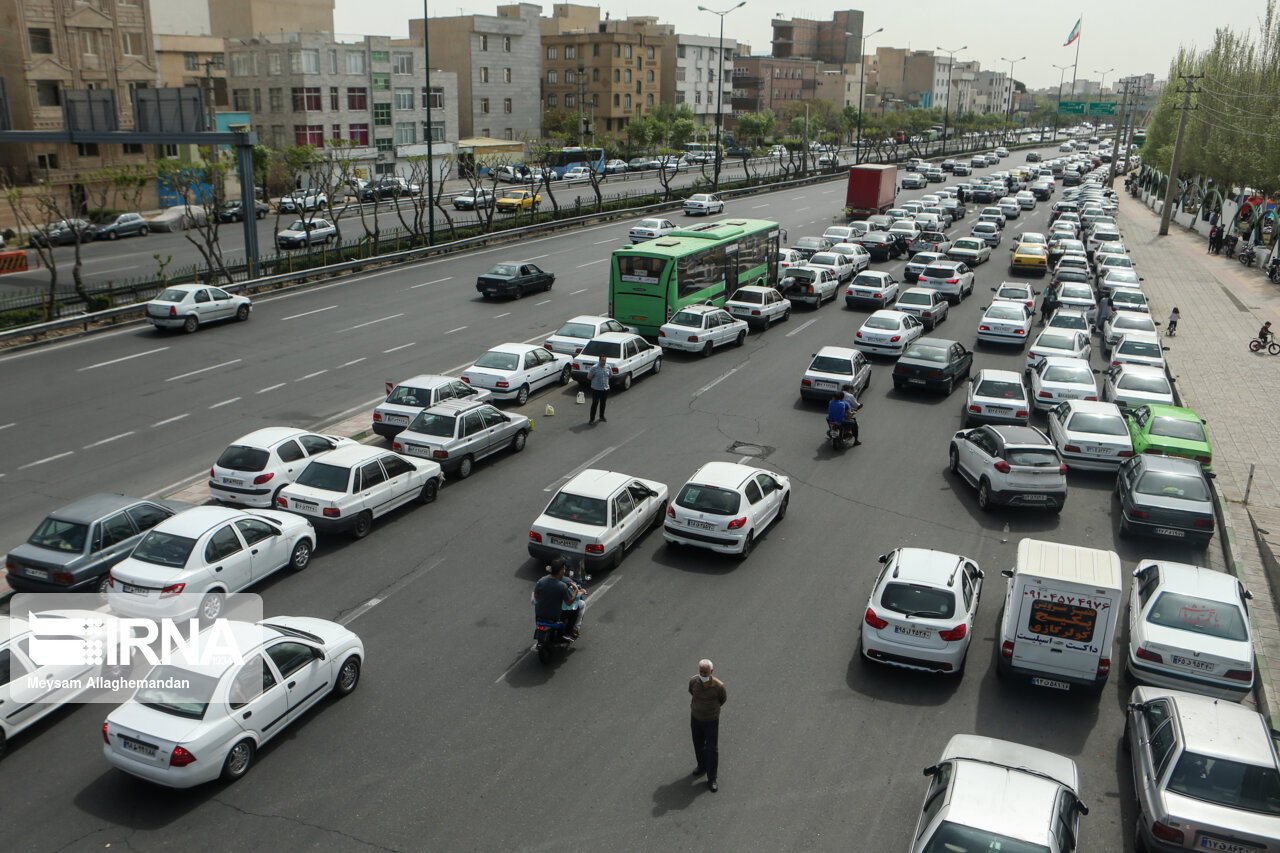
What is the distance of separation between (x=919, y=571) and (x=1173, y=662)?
3373 mm

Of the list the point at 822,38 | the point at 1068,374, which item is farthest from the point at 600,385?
the point at 822,38

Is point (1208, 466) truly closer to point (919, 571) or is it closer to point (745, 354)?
point (919, 571)

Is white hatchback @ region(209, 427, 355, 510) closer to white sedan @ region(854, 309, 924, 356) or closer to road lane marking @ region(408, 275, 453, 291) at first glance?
white sedan @ region(854, 309, 924, 356)

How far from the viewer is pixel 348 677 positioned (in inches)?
498

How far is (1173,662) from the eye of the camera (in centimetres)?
1294

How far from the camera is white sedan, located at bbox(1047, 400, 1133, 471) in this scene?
69.7 ft

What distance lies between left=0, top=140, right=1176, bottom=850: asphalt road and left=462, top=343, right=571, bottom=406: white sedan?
2.30ft

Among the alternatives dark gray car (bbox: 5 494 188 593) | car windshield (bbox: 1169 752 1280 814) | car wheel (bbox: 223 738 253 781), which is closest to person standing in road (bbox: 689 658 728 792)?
car windshield (bbox: 1169 752 1280 814)

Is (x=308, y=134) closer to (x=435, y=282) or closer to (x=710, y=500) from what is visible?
(x=435, y=282)

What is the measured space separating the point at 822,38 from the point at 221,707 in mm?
205559

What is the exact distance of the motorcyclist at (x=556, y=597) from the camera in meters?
13.2

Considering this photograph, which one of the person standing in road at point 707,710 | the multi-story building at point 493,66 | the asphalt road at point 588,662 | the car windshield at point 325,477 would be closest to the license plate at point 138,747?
the asphalt road at point 588,662

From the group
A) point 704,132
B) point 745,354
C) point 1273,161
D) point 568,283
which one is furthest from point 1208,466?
point 704,132

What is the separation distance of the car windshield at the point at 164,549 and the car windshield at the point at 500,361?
39.0ft
